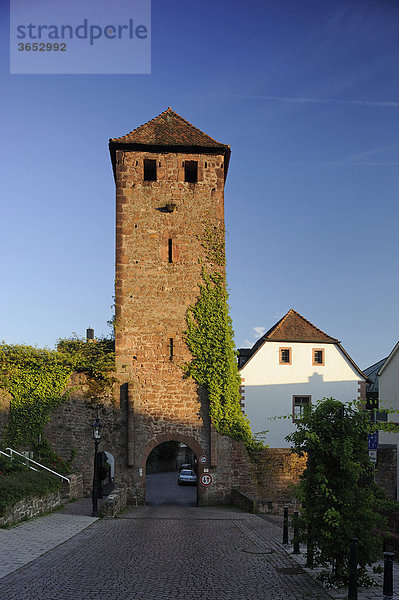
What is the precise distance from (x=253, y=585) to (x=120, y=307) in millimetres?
17050

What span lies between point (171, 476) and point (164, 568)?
132 ft

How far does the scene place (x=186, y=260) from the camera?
82.6ft

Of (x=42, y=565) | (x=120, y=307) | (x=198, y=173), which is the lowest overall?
(x=42, y=565)

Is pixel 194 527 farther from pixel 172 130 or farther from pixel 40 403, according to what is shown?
pixel 172 130

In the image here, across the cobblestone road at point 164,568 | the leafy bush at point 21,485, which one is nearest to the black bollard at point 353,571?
the cobblestone road at point 164,568

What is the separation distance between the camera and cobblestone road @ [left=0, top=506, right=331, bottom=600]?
26.5 ft

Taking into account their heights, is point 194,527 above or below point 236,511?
above

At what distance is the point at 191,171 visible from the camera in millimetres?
27094

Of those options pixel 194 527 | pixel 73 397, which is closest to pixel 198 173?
pixel 73 397

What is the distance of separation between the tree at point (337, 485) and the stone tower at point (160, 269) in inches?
592

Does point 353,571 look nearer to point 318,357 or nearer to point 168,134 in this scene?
point 168,134

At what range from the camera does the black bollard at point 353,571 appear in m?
7.39

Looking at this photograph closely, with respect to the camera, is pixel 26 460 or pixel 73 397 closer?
pixel 26 460

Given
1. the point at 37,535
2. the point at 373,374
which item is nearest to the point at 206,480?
the point at 37,535
